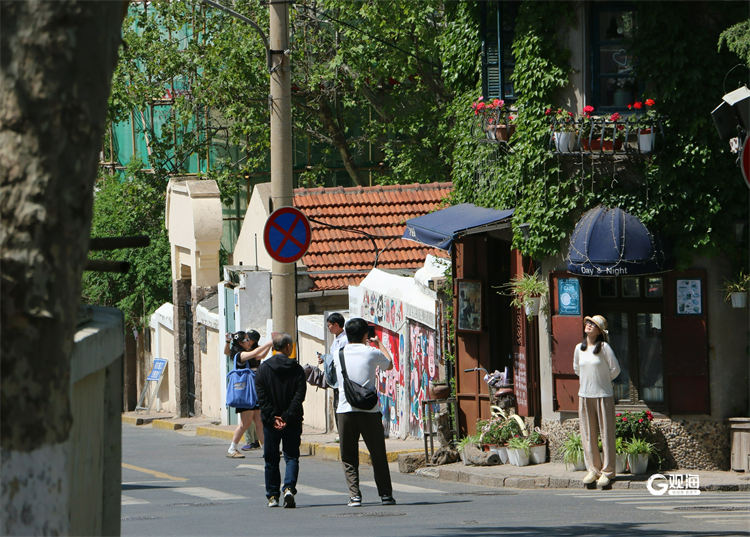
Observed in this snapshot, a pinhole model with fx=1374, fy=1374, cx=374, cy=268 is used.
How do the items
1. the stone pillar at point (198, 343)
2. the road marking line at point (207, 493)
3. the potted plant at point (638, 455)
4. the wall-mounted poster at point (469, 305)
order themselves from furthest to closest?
the stone pillar at point (198, 343)
the wall-mounted poster at point (469, 305)
the potted plant at point (638, 455)
the road marking line at point (207, 493)

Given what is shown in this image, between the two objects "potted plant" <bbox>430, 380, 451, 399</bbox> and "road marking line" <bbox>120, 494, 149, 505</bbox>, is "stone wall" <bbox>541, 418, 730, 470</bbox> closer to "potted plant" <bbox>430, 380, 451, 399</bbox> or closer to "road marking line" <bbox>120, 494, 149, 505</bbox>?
"potted plant" <bbox>430, 380, 451, 399</bbox>

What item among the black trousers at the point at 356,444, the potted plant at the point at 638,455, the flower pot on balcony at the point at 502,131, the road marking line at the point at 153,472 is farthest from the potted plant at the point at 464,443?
the black trousers at the point at 356,444

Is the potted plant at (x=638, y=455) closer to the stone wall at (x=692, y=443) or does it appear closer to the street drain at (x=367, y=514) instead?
the stone wall at (x=692, y=443)

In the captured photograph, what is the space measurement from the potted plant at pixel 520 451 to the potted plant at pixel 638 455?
4.76 ft

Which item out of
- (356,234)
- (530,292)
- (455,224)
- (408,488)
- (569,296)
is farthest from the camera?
(356,234)

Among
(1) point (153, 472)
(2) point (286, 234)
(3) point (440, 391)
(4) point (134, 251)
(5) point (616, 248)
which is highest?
(4) point (134, 251)

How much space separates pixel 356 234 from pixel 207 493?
45.7ft

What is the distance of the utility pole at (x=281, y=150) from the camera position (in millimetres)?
18250

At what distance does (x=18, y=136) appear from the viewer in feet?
17.0

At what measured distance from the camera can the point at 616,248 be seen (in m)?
15.8

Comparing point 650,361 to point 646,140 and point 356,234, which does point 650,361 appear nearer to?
point 646,140

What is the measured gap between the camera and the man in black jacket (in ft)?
44.2

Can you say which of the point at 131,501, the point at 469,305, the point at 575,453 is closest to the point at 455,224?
the point at 469,305

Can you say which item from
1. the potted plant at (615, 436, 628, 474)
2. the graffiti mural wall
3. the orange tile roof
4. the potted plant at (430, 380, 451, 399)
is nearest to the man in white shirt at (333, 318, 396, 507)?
the potted plant at (615, 436, 628, 474)
